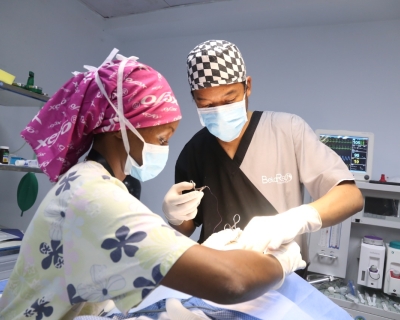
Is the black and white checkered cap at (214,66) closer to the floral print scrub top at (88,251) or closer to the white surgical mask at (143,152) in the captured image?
the white surgical mask at (143,152)

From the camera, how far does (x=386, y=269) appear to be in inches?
78.7

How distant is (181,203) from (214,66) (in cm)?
58

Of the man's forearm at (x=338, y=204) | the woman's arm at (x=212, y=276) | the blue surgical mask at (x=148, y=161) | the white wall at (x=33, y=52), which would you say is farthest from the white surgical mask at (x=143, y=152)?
the white wall at (x=33, y=52)

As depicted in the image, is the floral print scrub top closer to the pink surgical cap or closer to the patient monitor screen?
the pink surgical cap

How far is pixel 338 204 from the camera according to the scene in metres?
1.15

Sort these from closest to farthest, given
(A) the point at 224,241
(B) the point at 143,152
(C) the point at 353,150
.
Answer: (B) the point at 143,152, (A) the point at 224,241, (C) the point at 353,150

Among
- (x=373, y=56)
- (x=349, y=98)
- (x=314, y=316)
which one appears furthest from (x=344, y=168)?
(x=373, y=56)

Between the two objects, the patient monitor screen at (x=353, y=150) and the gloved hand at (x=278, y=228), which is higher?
the patient monitor screen at (x=353, y=150)

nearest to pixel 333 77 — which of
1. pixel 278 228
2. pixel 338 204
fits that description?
pixel 338 204

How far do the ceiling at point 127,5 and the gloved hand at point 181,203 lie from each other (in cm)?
195

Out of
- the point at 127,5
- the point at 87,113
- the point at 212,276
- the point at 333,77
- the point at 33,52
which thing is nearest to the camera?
the point at 212,276

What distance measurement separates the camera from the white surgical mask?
34.4 inches

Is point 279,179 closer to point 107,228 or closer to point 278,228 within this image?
point 278,228

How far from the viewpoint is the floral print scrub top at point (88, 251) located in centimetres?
60
